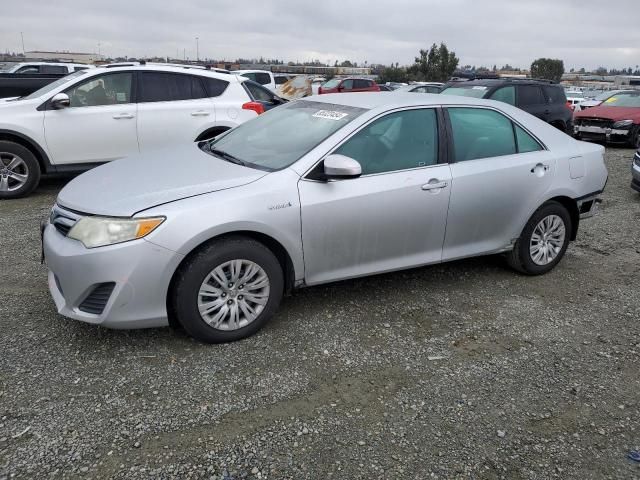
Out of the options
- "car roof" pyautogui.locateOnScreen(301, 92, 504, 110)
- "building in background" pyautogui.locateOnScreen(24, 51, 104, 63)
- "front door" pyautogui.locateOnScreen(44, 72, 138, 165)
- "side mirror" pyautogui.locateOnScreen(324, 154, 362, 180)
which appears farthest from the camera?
"building in background" pyautogui.locateOnScreen(24, 51, 104, 63)

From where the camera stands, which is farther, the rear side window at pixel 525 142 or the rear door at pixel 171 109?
the rear door at pixel 171 109

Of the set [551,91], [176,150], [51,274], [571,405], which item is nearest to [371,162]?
[176,150]

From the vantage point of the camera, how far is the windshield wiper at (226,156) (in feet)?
12.6

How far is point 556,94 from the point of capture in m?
11.8

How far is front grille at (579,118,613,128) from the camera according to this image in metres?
12.9

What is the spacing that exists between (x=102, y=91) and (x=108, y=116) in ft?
1.21

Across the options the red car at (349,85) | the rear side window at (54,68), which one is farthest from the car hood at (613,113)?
the rear side window at (54,68)

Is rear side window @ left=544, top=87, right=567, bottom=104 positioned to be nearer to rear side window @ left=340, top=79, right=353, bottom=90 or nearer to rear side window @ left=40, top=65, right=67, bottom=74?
rear side window @ left=340, top=79, right=353, bottom=90

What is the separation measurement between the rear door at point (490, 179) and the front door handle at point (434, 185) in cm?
11

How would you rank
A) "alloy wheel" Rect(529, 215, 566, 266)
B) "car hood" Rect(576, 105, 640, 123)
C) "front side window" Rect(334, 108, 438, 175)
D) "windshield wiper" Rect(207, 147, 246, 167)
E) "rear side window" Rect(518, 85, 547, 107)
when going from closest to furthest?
1. "front side window" Rect(334, 108, 438, 175)
2. "windshield wiper" Rect(207, 147, 246, 167)
3. "alloy wheel" Rect(529, 215, 566, 266)
4. "rear side window" Rect(518, 85, 547, 107)
5. "car hood" Rect(576, 105, 640, 123)

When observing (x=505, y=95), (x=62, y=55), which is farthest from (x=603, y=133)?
(x=62, y=55)

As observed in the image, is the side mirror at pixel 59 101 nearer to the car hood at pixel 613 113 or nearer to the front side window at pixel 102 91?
the front side window at pixel 102 91

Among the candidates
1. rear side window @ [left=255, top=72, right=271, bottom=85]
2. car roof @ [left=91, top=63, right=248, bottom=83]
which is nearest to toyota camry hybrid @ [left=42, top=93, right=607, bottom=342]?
car roof @ [left=91, top=63, right=248, bottom=83]

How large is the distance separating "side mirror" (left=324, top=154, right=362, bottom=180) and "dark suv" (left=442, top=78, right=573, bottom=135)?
7.93m
